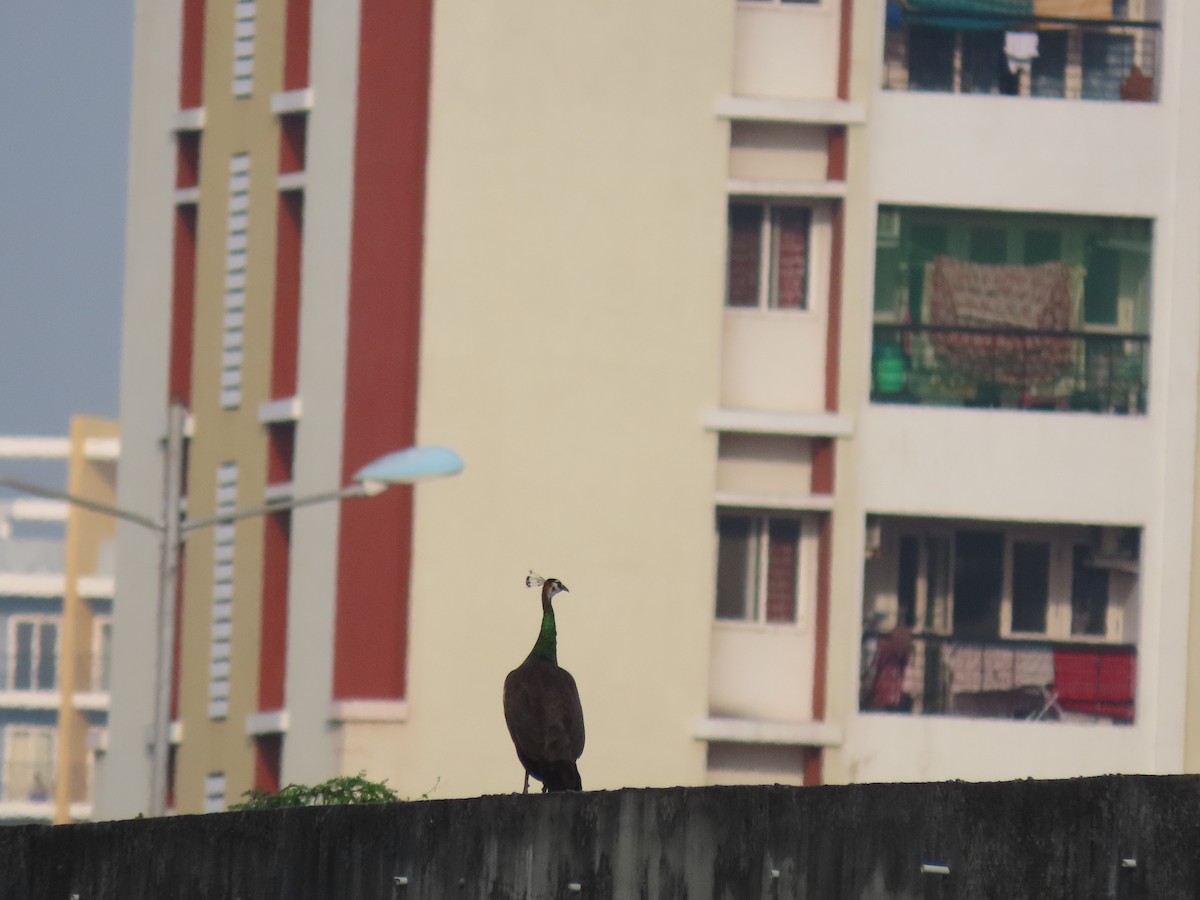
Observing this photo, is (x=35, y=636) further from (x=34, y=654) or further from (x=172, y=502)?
(x=172, y=502)

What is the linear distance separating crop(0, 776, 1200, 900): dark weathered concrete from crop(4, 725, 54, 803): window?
113708 mm

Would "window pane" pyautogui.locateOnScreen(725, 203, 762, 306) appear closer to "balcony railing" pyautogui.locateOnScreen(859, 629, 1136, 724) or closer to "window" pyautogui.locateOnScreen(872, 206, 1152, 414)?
"window" pyautogui.locateOnScreen(872, 206, 1152, 414)

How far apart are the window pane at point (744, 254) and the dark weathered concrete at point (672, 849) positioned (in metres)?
26.1

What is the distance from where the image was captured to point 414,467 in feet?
101

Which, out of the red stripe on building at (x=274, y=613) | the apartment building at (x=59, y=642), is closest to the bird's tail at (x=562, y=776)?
the red stripe on building at (x=274, y=613)

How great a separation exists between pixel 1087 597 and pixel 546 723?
24822mm

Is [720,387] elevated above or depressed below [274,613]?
above

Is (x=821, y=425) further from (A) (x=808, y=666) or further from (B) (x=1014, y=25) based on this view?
(B) (x=1014, y=25)

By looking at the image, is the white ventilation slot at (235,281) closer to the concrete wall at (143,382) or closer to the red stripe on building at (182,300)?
the red stripe on building at (182,300)

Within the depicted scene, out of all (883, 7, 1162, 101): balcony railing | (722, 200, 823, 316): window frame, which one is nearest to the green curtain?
(883, 7, 1162, 101): balcony railing

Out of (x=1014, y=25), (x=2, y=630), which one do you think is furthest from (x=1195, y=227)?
(x=2, y=630)

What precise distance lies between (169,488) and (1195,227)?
14.6 metres

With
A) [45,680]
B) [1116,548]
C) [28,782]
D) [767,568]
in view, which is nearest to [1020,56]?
[1116,548]

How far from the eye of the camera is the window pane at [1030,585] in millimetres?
39812
